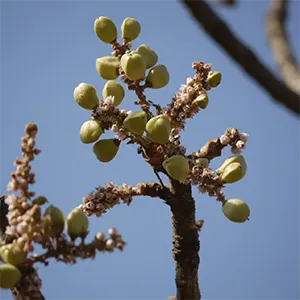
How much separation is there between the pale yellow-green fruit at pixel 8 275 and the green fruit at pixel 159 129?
0.62m

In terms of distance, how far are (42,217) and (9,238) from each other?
0.13m

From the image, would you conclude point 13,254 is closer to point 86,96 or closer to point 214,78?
point 86,96

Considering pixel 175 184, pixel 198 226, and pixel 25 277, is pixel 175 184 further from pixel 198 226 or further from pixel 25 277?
pixel 25 277

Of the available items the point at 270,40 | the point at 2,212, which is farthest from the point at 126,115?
the point at 270,40

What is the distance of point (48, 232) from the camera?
129 centimetres

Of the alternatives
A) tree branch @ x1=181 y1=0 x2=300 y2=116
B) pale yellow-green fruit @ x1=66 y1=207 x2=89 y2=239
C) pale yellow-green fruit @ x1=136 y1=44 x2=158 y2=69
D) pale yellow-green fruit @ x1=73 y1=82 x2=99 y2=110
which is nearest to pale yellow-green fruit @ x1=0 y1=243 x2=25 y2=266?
pale yellow-green fruit @ x1=66 y1=207 x2=89 y2=239

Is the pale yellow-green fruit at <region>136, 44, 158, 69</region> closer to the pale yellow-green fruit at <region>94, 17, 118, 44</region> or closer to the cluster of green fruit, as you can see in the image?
the pale yellow-green fruit at <region>94, 17, 118, 44</region>

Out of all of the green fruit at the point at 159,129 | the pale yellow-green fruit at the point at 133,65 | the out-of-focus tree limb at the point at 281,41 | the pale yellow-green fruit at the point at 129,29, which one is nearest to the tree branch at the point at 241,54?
the out-of-focus tree limb at the point at 281,41

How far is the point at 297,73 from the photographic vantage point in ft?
2.30

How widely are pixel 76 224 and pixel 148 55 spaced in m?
0.78

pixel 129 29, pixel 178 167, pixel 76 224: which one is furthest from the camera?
pixel 129 29

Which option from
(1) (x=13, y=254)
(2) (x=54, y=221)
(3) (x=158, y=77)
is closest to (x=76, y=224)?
(2) (x=54, y=221)

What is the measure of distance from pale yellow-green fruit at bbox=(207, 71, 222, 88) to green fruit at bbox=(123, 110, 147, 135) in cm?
34

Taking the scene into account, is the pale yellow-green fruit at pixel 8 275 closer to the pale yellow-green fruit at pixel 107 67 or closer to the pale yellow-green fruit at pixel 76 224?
the pale yellow-green fruit at pixel 76 224
